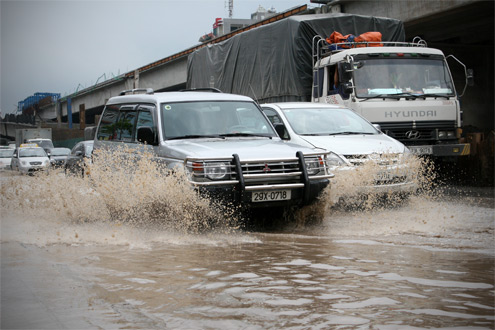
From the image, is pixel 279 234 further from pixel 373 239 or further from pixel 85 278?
pixel 85 278

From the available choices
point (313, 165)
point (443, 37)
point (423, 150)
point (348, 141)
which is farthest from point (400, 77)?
point (443, 37)

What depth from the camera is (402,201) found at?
962cm

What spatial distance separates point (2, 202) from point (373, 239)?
6.24 meters

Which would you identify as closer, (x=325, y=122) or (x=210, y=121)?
(x=210, y=121)

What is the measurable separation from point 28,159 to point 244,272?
2775 centimetres

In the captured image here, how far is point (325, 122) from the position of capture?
10766mm

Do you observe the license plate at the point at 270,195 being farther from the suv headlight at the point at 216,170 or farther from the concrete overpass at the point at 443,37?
the concrete overpass at the point at 443,37

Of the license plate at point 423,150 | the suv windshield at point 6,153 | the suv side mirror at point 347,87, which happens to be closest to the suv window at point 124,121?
the suv side mirror at point 347,87

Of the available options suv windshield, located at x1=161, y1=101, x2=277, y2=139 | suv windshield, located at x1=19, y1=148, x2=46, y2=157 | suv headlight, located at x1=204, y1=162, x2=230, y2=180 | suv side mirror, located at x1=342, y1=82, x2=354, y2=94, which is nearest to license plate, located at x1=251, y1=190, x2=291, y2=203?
suv headlight, located at x1=204, y1=162, x2=230, y2=180

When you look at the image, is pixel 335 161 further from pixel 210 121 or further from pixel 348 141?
pixel 210 121

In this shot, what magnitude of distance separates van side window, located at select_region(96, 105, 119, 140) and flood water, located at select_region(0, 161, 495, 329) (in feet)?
3.65

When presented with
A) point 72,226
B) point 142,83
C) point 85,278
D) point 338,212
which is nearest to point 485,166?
point 338,212

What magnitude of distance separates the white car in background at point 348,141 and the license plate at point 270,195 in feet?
5.53

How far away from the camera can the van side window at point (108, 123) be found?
9.73 meters
